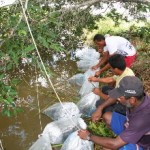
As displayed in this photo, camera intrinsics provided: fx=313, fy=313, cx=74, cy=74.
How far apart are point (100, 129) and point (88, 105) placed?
58 cm

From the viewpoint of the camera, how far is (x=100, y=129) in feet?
11.2

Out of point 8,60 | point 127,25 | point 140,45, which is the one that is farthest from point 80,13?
point 127,25

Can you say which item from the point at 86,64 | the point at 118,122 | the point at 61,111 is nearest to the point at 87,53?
the point at 86,64

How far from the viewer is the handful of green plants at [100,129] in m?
3.42

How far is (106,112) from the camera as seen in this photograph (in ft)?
10.1

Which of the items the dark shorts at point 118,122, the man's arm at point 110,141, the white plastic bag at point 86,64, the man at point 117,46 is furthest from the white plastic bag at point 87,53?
the man's arm at point 110,141

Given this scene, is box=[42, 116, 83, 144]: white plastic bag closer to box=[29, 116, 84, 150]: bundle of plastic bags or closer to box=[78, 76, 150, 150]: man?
box=[29, 116, 84, 150]: bundle of plastic bags

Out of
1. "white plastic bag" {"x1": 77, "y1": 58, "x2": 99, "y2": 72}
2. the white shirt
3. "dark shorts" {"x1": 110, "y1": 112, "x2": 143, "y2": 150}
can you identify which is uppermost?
the white shirt

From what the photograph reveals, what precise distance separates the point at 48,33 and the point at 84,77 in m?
2.32

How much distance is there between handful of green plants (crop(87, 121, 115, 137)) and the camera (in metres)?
3.42

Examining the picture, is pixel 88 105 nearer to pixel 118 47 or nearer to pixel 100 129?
pixel 100 129

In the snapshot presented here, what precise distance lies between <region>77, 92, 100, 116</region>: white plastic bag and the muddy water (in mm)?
431

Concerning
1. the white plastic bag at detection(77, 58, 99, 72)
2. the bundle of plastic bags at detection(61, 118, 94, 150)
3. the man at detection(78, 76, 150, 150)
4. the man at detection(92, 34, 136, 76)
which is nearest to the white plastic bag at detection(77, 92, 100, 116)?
the man at detection(92, 34, 136, 76)

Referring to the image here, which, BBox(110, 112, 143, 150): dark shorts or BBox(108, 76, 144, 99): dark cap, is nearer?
BBox(108, 76, 144, 99): dark cap
